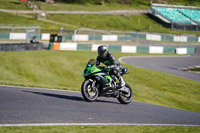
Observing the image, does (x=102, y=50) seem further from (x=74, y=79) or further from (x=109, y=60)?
(x=74, y=79)

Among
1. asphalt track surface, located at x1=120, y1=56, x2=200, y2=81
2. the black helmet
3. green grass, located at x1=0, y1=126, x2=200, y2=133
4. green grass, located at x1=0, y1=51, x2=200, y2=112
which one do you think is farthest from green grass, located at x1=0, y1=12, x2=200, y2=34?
green grass, located at x1=0, y1=126, x2=200, y2=133

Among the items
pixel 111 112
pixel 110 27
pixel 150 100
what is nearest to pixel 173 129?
pixel 111 112

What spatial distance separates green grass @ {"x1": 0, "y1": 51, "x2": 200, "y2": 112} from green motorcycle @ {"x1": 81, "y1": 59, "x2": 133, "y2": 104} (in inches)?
175

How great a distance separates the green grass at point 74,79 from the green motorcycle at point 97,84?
4434 mm

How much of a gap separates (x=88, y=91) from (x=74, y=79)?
33.3 feet

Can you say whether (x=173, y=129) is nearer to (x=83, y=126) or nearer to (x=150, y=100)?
(x=83, y=126)

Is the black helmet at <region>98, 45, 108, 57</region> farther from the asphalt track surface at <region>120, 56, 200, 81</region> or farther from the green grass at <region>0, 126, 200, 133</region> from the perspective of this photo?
the asphalt track surface at <region>120, 56, 200, 81</region>

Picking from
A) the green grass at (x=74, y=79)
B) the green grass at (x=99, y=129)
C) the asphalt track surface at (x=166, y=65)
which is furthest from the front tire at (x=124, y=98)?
the asphalt track surface at (x=166, y=65)

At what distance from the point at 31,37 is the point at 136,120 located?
27.6 meters

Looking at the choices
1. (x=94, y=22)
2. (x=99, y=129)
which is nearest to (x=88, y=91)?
(x=99, y=129)

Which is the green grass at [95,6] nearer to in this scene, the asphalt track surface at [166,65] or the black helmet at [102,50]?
the asphalt track surface at [166,65]

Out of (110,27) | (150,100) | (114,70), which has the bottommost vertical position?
(150,100)

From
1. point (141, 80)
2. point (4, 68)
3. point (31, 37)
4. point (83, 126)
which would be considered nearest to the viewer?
point (83, 126)

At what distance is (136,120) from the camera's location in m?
8.37
